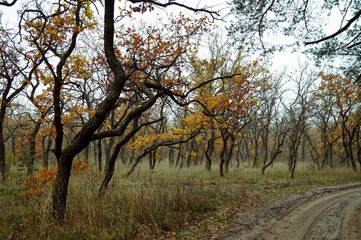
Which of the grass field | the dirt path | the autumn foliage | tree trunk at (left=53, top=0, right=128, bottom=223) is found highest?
tree trunk at (left=53, top=0, right=128, bottom=223)

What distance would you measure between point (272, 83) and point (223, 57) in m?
7.68

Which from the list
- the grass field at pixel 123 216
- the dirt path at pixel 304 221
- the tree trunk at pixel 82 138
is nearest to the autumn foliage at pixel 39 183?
the grass field at pixel 123 216

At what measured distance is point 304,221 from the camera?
461cm

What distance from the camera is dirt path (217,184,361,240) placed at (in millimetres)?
3877

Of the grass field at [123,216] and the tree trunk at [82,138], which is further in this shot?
the tree trunk at [82,138]

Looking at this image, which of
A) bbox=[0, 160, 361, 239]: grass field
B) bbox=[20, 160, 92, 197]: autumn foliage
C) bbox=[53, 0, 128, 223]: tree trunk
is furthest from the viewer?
bbox=[20, 160, 92, 197]: autumn foliage

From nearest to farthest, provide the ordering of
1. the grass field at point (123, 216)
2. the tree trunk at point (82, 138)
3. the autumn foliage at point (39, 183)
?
the grass field at point (123, 216) < the tree trunk at point (82, 138) < the autumn foliage at point (39, 183)

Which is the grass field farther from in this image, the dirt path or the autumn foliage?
the dirt path

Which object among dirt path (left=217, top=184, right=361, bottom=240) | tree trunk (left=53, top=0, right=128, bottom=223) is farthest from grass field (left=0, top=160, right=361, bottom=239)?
dirt path (left=217, top=184, right=361, bottom=240)

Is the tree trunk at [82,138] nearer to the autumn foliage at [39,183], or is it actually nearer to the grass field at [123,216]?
the grass field at [123,216]

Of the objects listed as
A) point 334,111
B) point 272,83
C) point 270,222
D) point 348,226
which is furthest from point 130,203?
point 334,111

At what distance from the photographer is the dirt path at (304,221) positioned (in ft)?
12.7

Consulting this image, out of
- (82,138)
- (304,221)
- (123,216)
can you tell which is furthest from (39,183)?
(304,221)

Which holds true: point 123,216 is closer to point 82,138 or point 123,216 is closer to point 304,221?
point 82,138
